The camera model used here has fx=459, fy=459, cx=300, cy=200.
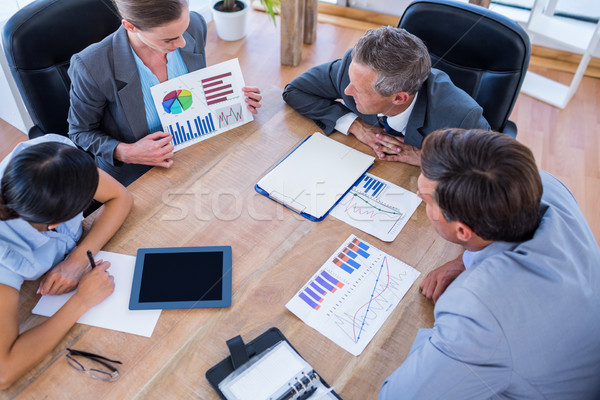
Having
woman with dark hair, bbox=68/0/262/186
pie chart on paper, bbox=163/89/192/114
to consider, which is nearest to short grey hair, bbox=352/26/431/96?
woman with dark hair, bbox=68/0/262/186

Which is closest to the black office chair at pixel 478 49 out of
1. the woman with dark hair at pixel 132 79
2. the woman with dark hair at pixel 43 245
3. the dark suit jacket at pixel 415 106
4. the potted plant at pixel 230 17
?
the dark suit jacket at pixel 415 106

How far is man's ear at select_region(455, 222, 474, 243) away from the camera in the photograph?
1.00 m

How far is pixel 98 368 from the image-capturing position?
101 cm

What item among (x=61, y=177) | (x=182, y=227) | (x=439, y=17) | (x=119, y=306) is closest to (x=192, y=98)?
(x=182, y=227)

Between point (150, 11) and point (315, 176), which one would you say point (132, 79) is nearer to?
point (150, 11)

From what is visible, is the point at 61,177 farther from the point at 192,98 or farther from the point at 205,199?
the point at 192,98

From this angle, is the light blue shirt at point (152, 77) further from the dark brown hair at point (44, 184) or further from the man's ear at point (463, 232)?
the man's ear at point (463, 232)

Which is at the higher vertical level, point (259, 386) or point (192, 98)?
point (192, 98)

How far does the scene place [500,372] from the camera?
2.91 feet

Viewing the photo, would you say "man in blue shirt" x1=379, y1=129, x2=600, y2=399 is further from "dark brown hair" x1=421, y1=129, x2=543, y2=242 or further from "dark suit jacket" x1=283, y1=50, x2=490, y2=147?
"dark suit jacket" x1=283, y1=50, x2=490, y2=147

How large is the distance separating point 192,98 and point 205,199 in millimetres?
363

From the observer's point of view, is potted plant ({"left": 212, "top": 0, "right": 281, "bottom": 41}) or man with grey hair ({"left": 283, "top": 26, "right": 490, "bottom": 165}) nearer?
man with grey hair ({"left": 283, "top": 26, "right": 490, "bottom": 165})

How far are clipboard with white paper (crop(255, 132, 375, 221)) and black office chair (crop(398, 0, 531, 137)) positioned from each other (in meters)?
0.50

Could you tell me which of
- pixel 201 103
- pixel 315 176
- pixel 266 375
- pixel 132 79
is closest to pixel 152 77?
pixel 132 79
